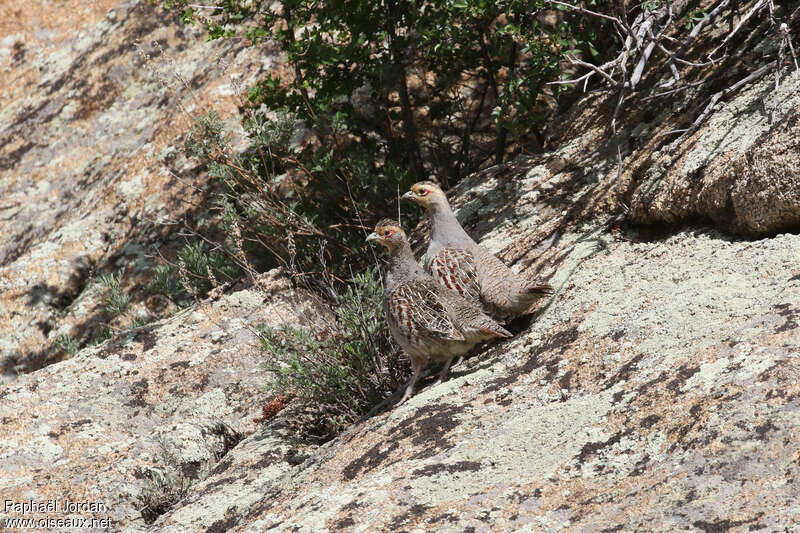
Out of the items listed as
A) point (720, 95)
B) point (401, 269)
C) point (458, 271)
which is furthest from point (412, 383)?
point (720, 95)

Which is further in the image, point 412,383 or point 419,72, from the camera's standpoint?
point 419,72

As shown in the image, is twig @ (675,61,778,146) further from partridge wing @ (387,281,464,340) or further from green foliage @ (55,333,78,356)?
green foliage @ (55,333,78,356)

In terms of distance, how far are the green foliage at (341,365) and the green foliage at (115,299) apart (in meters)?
2.98

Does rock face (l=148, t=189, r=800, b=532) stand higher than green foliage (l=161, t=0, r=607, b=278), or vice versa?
green foliage (l=161, t=0, r=607, b=278)

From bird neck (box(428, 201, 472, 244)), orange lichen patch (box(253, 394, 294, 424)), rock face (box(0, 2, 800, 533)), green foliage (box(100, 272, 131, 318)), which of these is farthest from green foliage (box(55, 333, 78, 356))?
bird neck (box(428, 201, 472, 244))

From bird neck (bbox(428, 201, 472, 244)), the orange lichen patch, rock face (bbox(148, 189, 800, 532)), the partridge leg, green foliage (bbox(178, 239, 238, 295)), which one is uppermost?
green foliage (bbox(178, 239, 238, 295))

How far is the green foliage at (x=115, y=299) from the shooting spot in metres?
7.84

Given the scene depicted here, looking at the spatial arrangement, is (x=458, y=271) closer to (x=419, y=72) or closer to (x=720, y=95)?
(x=720, y=95)

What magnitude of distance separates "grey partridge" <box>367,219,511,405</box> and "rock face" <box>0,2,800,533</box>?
0.17 meters

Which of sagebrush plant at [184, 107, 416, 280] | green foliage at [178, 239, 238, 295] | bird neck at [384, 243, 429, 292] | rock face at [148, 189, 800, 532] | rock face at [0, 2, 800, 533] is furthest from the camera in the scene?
green foliage at [178, 239, 238, 295]

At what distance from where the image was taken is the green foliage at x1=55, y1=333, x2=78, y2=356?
777cm

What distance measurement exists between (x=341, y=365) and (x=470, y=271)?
3.96 feet

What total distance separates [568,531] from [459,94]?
6683 mm

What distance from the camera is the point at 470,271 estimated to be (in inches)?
218
